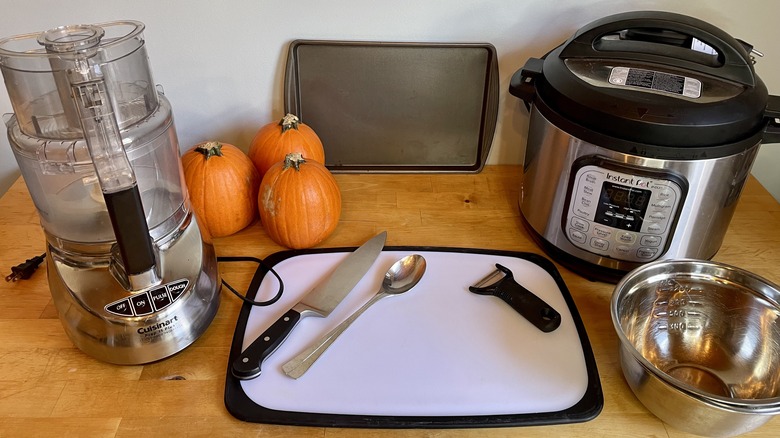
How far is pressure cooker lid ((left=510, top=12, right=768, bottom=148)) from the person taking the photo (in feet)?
2.01

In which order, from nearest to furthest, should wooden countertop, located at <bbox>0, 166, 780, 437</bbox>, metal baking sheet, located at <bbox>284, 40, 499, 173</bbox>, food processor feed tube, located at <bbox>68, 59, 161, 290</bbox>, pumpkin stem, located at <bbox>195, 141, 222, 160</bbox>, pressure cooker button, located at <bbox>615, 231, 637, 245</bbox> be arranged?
food processor feed tube, located at <bbox>68, 59, 161, 290</bbox> → wooden countertop, located at <bbox>0, 166, 780, 437</bbox> → pressure cooker button, located at <bbox>615, 231, 637, 245</bbox> → pumpkin stem, located at <bbox>195, 141, 222, 160</bbox> → metal baking sheet, located at <bbox>284, 40, 499, 173</bbox>

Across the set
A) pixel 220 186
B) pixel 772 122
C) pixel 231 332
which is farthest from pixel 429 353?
pixel 772 122

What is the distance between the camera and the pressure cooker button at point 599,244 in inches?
28.0

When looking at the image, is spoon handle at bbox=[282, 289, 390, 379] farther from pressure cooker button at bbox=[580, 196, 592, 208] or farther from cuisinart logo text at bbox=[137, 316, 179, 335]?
pressure cooker button at bbox=[580, 196, 592, 208]

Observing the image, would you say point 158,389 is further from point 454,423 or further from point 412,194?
point 412,194

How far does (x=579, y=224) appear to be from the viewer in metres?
0.72

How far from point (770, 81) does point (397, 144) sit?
613 millimetres

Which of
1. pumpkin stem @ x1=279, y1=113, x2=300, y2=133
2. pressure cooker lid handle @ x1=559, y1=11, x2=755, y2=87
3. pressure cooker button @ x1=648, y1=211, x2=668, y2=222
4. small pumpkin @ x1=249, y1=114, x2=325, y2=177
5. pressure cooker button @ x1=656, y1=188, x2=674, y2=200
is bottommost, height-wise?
small pumpkin @ x1=249, y1=114, x2=325, y2=177

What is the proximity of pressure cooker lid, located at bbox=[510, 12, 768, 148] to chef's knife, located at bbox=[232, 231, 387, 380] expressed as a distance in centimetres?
30

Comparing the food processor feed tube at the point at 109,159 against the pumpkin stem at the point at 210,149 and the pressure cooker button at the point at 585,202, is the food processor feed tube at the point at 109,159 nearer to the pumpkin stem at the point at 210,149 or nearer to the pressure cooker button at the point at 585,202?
the pumpkin stem at the point at 210,149

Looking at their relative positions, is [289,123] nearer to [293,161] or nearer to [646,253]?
[293,161]

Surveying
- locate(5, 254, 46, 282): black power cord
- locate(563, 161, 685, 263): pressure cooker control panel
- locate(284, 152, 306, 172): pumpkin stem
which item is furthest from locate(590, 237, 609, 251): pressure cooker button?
locate(5, 254, 46, 282): black power cord

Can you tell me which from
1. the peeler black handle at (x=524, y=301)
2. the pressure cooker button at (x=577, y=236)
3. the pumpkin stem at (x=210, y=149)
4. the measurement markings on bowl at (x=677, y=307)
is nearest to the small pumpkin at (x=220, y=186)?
the pumpkin stem at (x=210, y=149)

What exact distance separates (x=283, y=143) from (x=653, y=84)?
497 millimetres
